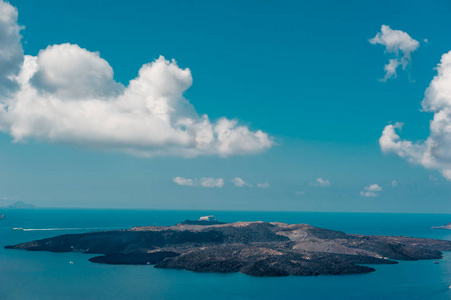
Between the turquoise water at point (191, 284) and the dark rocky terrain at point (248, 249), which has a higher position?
the dark rocky terrain at point (248, 249)

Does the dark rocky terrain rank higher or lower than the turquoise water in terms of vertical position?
higher

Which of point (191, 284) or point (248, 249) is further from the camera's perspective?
point (248, 249)

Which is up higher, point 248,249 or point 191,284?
point 248,249

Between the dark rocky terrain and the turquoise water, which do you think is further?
the dark rocky terrain

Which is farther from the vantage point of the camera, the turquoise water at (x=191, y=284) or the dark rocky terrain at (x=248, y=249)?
the dark rocky terrain at (x=248, y=249)

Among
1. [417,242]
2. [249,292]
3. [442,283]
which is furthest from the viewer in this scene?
[417,242]

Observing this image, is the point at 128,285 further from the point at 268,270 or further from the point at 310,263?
the point at 310,263

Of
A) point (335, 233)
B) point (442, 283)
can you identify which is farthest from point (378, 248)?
point (442, 283)

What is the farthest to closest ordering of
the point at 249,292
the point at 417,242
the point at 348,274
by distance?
the point at 417,242 → the point at 348,274 → the point at 249,292
